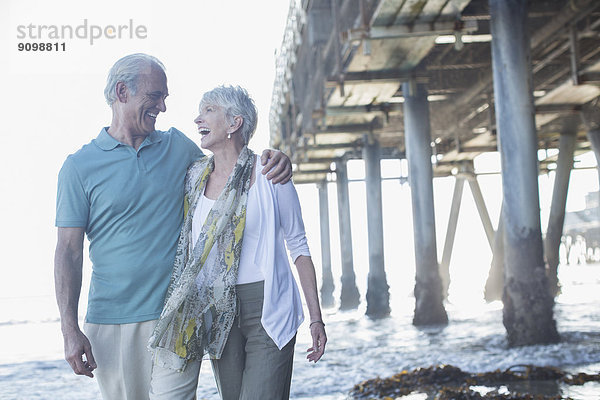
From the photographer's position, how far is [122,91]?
2.97 m

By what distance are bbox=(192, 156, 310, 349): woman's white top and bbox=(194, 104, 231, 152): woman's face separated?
19 cm

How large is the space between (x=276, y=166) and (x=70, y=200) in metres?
0.82

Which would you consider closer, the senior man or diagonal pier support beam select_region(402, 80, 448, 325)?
the senior man

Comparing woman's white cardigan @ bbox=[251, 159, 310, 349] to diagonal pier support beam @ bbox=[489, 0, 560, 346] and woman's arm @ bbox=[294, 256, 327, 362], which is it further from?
diagonal pier support beam @ bbox=[489, 0, 560, 346]

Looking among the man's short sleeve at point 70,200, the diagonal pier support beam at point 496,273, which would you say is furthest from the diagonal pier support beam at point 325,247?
the man's short sleeve at point 70,200

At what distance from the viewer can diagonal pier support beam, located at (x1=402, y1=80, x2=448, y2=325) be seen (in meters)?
13.4

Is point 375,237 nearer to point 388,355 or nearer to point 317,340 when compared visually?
point 388,355

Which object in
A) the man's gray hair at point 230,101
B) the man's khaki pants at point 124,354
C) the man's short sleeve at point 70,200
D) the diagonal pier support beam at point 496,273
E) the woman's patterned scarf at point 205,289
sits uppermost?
the man's gray hair at point 230,101

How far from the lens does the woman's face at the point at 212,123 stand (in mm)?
2891

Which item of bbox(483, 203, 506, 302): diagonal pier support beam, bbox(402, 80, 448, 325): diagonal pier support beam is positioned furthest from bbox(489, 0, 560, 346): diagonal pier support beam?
bbox(483, 203, 506, 302): diagonal pier support beam

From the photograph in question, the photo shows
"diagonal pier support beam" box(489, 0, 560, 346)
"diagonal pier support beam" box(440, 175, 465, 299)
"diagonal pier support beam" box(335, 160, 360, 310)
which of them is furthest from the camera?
"diagonal pier support beam" box(335, 160, 360, 310)

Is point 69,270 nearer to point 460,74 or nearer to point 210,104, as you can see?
point 210,104

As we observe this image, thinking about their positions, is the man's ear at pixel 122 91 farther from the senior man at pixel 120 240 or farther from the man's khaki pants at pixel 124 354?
the man's khaki pants at pixel 124 354

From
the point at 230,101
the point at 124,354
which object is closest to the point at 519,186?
the point at 230,101
